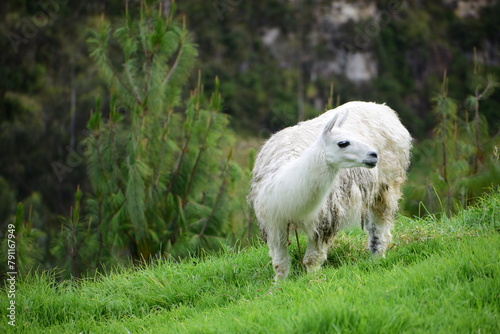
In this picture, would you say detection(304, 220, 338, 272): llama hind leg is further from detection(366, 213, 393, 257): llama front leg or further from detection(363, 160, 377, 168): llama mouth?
detection(363, 160, 377, 168): llama mouth

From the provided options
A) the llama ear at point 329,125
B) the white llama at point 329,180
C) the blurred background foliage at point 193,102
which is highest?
the llama ear at point 329,125

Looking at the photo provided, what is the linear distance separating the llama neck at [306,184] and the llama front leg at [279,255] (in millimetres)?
288

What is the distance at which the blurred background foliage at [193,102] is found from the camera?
24.5 feet

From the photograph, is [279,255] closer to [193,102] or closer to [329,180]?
[329,180]

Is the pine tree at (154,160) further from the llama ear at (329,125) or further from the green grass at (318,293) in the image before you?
the llama ear at (329,125)

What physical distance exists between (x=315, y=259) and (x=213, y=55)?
2467 cm

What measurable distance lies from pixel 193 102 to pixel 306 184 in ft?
12.0

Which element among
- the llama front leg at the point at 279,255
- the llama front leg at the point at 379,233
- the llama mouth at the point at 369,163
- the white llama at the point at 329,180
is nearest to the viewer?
the llama mouth at the point at 369,163

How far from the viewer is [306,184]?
14.5 ft

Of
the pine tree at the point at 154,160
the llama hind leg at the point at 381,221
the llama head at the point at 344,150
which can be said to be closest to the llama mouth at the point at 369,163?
the llama head at the point at 344,150

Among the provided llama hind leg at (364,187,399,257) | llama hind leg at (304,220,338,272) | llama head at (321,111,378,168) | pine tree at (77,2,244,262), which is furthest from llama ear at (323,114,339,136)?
pine tree at (77,2,244,262)

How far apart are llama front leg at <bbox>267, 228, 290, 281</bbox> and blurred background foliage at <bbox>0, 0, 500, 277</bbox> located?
130 centimetres

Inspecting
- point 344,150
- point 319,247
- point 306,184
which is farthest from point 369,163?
point 319,247

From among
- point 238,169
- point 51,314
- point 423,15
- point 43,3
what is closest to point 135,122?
point 238,169
